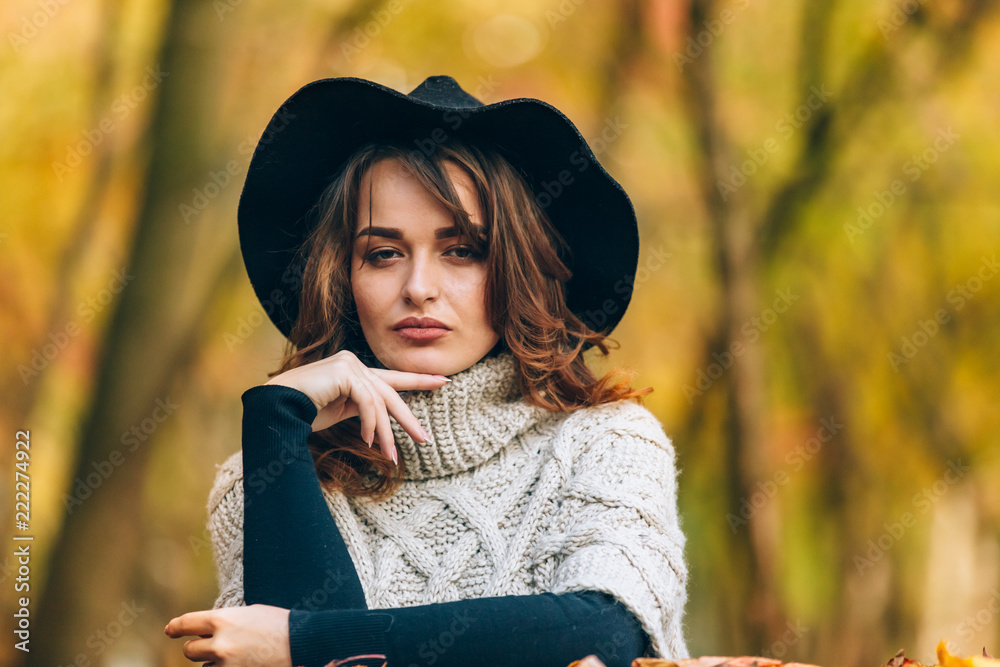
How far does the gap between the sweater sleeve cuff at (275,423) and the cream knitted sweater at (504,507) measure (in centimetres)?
32

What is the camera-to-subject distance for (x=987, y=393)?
14.7 ft

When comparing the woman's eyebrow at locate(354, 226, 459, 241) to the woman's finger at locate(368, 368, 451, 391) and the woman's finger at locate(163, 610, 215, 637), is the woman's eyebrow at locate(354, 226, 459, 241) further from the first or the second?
the woman's finger at locate(163, 610, 215, 637)

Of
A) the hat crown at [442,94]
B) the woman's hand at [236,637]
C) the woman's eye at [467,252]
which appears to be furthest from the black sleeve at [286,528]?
the hat crown at [442,94]

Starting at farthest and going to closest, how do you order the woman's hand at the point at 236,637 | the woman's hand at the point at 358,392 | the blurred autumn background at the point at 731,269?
the blurred autumn background at the point at 731,269, the woman's hand at the point at 358,392, the woman's hand at the point at 236,637

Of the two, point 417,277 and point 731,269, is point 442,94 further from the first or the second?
point 731,269

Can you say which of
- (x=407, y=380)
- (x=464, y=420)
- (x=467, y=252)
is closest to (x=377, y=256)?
(x=467, y=252)

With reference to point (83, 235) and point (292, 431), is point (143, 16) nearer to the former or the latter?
point (83, 235)

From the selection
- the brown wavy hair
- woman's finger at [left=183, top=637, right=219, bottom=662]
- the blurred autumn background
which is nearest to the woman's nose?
the brown wavy hair

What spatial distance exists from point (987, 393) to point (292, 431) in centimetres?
416

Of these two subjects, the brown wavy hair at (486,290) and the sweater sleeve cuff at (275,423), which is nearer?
the sweater sleeve cuff at (275,423)

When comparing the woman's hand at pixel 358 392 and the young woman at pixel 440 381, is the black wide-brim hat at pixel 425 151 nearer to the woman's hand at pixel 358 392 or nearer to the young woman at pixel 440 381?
the young woman at pixel 440 381

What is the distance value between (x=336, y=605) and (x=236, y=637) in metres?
0.23

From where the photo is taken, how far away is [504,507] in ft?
6.34

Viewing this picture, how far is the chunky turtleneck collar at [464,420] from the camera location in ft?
6.51
